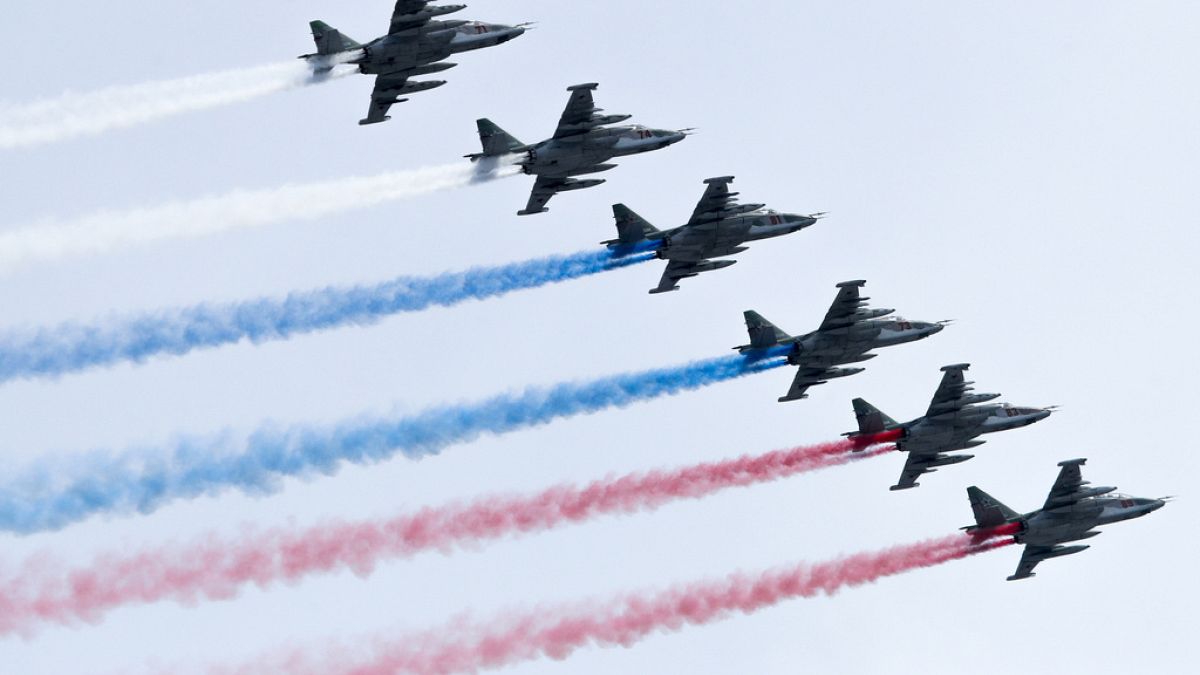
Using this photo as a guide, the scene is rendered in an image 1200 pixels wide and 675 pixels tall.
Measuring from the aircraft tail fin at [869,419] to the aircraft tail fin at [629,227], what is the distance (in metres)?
13.1

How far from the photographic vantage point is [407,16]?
89.4 meters

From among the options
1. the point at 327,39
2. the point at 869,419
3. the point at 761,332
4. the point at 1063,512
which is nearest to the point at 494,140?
the point at 327,39

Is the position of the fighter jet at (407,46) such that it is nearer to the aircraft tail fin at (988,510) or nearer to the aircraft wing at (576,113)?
the aircraft wing at (576,113)

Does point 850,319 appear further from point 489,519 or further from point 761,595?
point 489,519

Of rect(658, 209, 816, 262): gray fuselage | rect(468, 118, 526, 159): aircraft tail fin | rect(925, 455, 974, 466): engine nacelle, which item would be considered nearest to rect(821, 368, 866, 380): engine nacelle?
rect(925, 455, 974, 466): engine nacelle

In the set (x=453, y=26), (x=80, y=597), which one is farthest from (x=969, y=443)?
(x=80, y=597)

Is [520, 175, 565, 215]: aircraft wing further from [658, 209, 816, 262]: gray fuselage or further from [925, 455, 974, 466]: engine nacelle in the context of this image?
[925, 455, 974, 466]: engine nacelle

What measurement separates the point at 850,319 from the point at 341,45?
2669 centimetres

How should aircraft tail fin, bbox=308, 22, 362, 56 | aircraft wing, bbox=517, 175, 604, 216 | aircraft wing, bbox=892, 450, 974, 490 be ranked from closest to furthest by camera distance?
aircraft tail fin, bbox=308, 22, 362, 56, aircraft wing, bbox=517, 175, 604, 216, aircraft wing, bbox=892, 450, 974, 490

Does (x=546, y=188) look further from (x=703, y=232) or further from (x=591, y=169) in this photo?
(x=703, y=232)

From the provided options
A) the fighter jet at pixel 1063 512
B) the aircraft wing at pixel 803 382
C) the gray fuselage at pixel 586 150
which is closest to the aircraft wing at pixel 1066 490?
the fighter jet at pixel 1063 512

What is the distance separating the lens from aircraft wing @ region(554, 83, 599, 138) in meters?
91.9

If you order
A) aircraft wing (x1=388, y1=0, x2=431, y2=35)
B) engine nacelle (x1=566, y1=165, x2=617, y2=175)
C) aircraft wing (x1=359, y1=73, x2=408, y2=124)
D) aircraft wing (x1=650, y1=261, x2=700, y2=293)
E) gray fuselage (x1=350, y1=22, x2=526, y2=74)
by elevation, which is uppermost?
aircraft wing (x1=388, y1=0, x2=431, y2=35)

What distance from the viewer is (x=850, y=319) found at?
95.7 m
